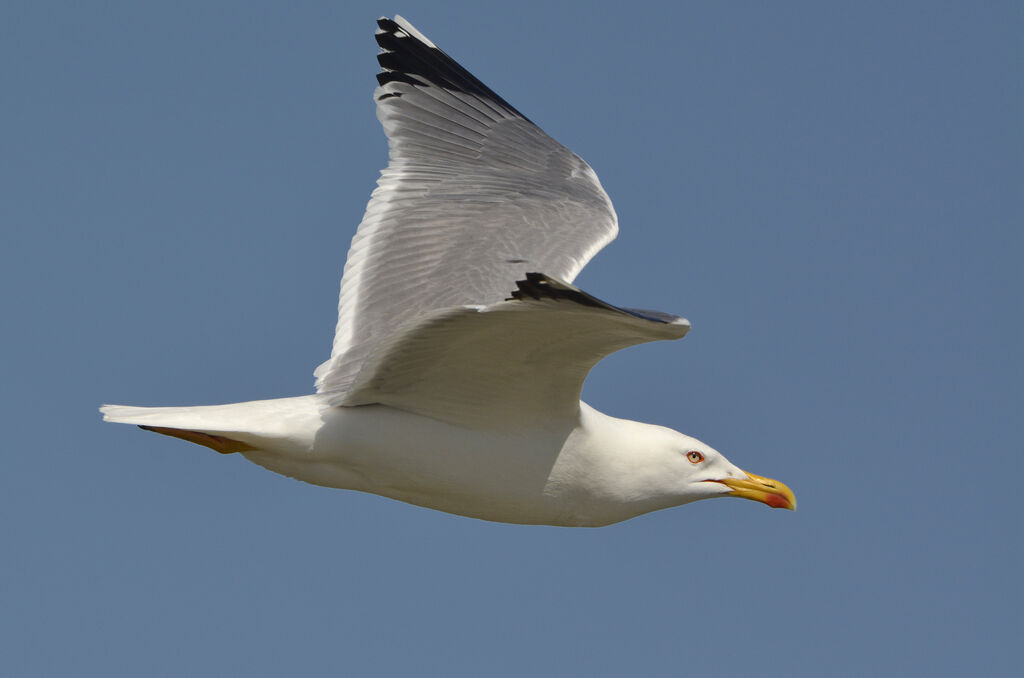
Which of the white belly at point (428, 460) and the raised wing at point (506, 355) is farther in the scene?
the white belly at point (428, 460)

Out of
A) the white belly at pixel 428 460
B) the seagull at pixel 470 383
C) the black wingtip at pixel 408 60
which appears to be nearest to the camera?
the seagull at pixel 470 383

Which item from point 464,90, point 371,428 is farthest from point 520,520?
point 464,90

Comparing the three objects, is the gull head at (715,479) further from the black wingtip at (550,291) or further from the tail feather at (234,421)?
the black wingtip at (550,291)

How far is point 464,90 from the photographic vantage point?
30.7 feet

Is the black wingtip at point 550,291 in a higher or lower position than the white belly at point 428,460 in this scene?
higher

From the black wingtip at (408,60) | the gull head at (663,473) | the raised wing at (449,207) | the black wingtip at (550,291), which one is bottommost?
the gull head at (663,473)

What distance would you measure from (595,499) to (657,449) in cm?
44

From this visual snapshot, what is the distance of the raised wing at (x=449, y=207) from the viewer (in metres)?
7.79

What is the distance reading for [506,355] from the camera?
631 centimetres

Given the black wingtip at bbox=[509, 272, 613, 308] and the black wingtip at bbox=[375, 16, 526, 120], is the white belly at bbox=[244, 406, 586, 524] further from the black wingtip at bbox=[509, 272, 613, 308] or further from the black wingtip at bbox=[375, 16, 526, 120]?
the black wingtip at bbox=[375, 16, 526, 120]

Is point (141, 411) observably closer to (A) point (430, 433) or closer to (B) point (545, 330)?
(A) point (430, 433)

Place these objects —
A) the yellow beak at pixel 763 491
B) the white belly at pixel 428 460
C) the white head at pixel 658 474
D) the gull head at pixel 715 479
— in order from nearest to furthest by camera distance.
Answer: the white belly at pixel 428 460, the white head at pixel 658 474, the gull head at pixel 715 479, the yellow beak at pixel 763 491

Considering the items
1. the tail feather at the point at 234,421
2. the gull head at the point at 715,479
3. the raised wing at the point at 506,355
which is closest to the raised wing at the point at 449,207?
the tail feather at the point at 234,421

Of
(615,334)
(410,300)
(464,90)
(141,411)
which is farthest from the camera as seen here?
(464,90)
